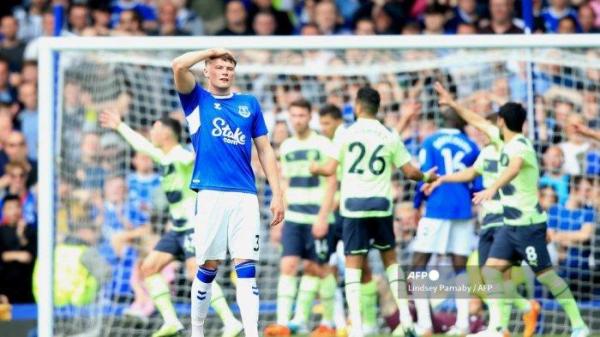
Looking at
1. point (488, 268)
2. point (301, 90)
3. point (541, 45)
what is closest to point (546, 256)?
point (488, 268)

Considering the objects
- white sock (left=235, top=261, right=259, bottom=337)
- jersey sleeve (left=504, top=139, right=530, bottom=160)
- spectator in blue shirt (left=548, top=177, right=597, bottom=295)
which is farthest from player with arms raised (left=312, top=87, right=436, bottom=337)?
spectator in blue shirt (left=548, top=177, right=597, bottom=295)

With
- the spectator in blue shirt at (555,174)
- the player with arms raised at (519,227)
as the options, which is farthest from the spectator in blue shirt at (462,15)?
the player with arms raised at (519,227)

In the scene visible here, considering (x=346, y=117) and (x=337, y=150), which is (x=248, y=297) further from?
(x=346, y=117)

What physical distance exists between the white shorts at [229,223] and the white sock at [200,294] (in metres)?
0.21

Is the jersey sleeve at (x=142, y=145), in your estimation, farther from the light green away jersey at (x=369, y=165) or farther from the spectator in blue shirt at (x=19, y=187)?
the spectator in blue shirt at (x=19, y=187)

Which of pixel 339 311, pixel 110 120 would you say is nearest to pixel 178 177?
pixel 110 120

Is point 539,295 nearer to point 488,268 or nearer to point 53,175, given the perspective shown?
point 488,268

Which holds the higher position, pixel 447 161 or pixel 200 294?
pixel 447 161

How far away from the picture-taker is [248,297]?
1102 centimetres

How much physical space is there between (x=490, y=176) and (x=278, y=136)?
2897mm

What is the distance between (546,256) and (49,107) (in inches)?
174

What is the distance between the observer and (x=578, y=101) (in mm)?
15328

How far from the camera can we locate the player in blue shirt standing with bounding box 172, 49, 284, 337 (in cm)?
1102

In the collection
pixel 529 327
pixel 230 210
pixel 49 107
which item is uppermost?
pixel 49 107
